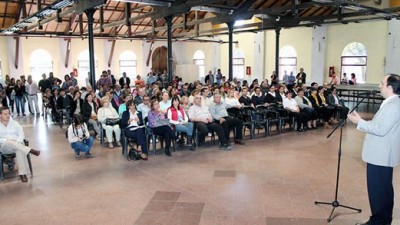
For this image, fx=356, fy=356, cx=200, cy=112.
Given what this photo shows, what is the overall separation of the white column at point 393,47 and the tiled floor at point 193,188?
823 cm

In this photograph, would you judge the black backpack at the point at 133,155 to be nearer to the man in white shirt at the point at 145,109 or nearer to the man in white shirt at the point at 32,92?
the man in white shirt at the point at 145,109

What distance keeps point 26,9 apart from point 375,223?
17325mm

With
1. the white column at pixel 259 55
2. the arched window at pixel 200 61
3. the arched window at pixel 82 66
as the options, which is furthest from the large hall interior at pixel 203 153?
the arched window at pixel 200 61

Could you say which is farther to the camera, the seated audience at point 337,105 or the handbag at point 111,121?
the seated audience at point 337,105

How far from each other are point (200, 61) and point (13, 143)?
19.2 metres

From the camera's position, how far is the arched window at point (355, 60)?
15.0 m

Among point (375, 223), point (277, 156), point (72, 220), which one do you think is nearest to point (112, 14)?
point (277, 156)

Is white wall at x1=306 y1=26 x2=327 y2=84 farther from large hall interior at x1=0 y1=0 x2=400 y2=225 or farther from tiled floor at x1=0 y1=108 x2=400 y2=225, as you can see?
tiled floor at x1=0 y1=108 x2=400 y2=225

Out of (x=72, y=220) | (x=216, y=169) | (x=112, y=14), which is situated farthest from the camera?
(x=112, y=14)

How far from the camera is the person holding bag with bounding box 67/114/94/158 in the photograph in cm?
620

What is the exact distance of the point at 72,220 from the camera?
3775 mm

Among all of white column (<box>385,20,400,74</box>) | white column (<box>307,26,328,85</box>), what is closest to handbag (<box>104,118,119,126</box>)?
white column (<box>385,20,400,74</box>)

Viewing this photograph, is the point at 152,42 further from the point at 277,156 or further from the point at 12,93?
the point at 277,156

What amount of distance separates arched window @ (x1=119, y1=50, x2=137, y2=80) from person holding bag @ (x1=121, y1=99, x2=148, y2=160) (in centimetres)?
1675
